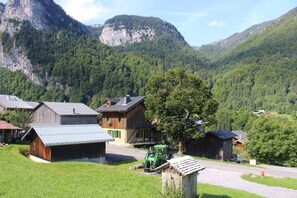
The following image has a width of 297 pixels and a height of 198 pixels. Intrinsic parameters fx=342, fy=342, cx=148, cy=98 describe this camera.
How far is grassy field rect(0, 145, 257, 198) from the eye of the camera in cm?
1889

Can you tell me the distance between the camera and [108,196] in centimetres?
1841

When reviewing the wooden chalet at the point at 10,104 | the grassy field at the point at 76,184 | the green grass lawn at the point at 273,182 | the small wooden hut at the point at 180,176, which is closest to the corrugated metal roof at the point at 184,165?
the small wooden hut at the point at 180,176

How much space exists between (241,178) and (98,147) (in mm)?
15792

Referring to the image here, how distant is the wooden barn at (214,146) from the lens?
48031mm

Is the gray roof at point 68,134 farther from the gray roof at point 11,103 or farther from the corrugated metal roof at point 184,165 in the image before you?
the gray roof at point 11,103

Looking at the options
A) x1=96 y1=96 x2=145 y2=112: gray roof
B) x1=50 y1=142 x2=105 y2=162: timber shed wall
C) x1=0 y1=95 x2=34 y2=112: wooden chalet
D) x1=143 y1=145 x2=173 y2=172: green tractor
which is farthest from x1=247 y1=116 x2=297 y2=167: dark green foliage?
x1=0 y1=95 x2=34 y2=112: wooden chalet

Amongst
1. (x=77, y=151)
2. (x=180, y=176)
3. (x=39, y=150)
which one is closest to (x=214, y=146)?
(x=77, y=151)

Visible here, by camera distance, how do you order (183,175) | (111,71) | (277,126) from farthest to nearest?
1. (111,71)
2. (277,126)
3. (183,175)

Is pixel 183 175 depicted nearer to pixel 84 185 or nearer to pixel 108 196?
pixel 108 196

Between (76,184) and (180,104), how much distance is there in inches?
1004

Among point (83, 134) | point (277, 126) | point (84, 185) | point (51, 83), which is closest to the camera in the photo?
point (84, 185)

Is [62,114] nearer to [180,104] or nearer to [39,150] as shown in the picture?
[39,150]

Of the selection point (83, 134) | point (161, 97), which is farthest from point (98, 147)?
point (161, 97)

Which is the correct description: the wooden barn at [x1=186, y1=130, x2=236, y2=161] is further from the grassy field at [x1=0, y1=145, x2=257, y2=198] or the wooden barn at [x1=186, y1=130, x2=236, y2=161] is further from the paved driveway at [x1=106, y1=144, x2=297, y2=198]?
the grassy field at [x1=0, y1=145, x2=257, y2=198]
